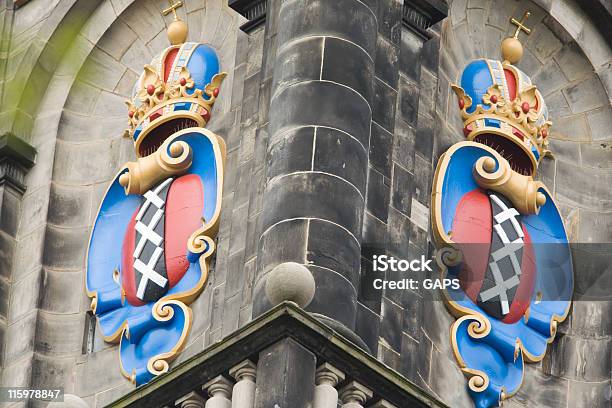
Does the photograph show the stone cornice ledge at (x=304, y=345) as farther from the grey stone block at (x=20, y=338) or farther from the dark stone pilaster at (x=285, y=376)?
the grey stone block at (x=20, y=338)

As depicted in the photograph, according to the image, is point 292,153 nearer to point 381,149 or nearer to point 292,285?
point 381,149

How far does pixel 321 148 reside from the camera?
3394 centimetres

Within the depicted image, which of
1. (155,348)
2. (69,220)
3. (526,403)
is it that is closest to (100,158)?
(69,220)

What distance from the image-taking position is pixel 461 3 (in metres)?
38.2

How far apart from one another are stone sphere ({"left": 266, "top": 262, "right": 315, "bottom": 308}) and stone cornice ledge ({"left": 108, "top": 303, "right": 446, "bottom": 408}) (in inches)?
6.5

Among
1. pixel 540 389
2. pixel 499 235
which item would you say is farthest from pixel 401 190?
pixel 540 389

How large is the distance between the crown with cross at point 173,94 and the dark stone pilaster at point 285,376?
19.1ft

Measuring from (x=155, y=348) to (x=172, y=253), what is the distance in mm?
1134

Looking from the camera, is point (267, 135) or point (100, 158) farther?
point (100, 158)

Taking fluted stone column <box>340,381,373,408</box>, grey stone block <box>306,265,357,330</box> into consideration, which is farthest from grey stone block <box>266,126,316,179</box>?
fluted stone column <box>340,381,373,408</box>

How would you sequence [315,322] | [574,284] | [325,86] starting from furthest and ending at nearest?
[574,284] → [325,86] → [315,322]

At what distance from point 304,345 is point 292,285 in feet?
1.85

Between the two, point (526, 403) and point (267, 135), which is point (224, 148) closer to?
point (267, 135)

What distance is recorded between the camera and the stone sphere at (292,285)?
31.7 m
